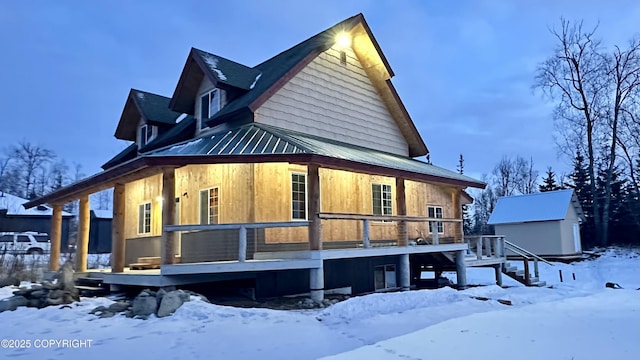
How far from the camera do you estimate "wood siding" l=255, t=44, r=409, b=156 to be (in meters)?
14.5

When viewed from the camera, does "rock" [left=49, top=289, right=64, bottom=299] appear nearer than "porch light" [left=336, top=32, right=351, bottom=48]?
Yes

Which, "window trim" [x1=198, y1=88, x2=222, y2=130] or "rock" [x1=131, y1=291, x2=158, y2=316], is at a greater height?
"window trim" [x1=198, y1=88, x2=222, y2=130]

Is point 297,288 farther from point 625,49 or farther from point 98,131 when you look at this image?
point 98,131

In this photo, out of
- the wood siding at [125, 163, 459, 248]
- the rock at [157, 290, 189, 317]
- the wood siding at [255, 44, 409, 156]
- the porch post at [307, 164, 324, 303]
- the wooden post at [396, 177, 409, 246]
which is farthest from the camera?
the wood siding at [255, 44, 409, 156]

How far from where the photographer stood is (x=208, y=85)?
1555cm

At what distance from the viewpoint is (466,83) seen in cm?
11656

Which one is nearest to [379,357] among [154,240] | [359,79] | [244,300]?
[244,300]

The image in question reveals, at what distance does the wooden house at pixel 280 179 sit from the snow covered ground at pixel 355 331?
6.34 feet

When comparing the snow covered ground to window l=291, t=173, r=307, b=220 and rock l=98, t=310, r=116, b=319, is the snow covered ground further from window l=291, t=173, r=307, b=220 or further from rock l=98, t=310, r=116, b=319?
window l=291, t=173, r=307, b=220

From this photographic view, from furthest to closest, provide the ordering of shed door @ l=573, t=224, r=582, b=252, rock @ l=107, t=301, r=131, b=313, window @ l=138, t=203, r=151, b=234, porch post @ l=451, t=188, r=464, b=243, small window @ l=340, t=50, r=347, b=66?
shed door @ l=573, t=224, r=582, b=252 → small window @ l=340, t=50, r=347, b=66 → window @ l=138, t=203, r=151, b=234 → porch post @ l=451, t=188, r=464, b=243 → rock @ l=107, t=301, r=131, b=313

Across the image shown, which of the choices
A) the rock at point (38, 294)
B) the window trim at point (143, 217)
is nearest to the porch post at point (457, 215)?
the window trim at point (143, 217)

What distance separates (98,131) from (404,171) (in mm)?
111936

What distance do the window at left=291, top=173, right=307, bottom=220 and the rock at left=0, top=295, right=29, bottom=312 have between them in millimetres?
6555

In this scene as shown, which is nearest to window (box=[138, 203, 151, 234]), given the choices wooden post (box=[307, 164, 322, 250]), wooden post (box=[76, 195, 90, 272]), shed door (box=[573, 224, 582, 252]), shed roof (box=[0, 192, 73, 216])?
wooden post (box=[76, 195, 90, 272])
